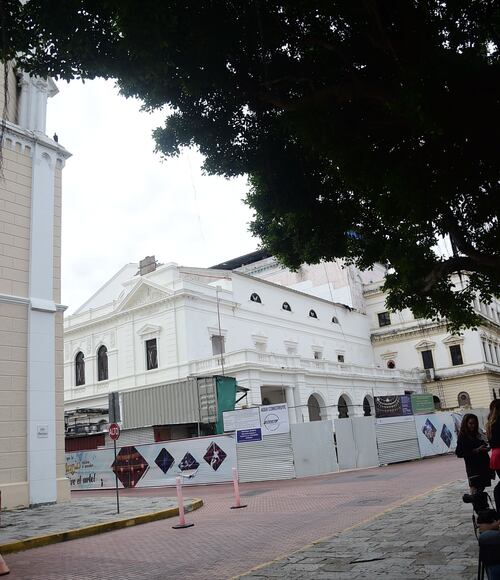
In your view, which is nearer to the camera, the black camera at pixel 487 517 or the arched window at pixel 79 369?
the black camera at pixel 487 517

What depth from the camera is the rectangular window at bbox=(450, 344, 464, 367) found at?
160 ft

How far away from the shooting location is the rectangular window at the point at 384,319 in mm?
53938

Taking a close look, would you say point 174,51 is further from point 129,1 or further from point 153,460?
point 153,460

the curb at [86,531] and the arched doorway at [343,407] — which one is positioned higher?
the arched doorway at [343,407]

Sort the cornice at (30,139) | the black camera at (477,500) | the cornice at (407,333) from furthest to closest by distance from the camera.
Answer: the cornice at (407,333) < the cornice at (30,139) < the black camera at (477,500)

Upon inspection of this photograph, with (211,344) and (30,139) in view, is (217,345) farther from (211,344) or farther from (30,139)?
(30,139)

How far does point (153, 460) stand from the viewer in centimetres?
2205

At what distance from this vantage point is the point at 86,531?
10961mm

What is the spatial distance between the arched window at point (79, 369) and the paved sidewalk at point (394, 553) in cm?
3325

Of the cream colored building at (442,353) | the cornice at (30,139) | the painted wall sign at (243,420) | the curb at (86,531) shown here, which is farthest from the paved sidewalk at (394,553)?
the cream colored building at (442,353)

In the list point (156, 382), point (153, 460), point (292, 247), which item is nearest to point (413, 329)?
point (156, 382)

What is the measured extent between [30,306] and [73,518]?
6279 millimetres

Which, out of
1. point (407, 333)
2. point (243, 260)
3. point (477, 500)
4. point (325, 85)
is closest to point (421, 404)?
point (325, 85)

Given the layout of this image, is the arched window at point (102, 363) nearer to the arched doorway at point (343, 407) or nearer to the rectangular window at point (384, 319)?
the arched doorway at point (343, 407)
